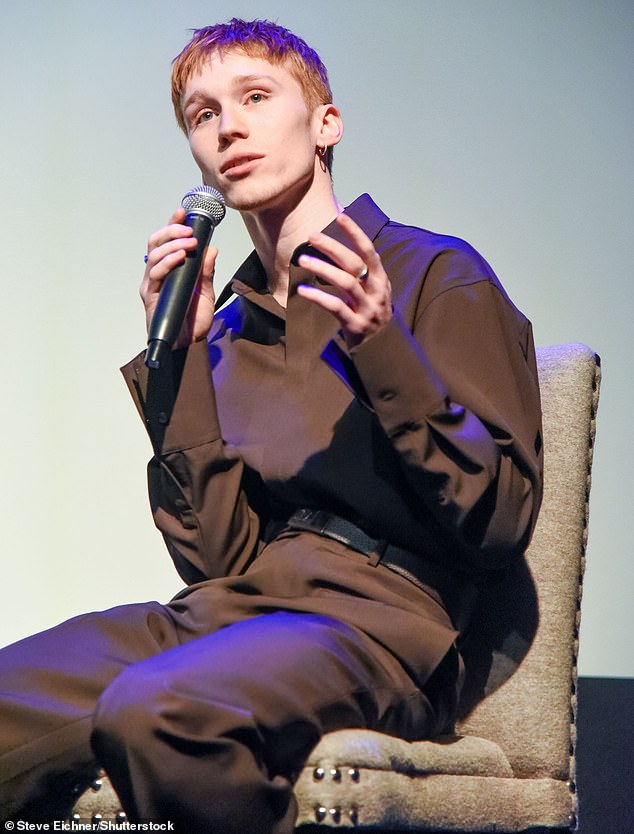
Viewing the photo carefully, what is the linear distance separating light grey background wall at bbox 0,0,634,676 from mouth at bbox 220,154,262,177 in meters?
0.77

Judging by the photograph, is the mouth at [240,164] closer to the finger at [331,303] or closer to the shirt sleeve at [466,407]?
the shirt sleeve at [466,407]

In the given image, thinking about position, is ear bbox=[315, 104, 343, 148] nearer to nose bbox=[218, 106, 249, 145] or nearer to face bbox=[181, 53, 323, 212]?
face bbox=[181, 53, 323, 212]

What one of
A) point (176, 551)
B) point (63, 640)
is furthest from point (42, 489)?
point (63, 640)

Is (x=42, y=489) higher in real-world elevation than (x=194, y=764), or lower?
higher

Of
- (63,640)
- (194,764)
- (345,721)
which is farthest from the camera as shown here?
(63,640)

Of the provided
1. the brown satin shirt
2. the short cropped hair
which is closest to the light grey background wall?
the short cropped hair

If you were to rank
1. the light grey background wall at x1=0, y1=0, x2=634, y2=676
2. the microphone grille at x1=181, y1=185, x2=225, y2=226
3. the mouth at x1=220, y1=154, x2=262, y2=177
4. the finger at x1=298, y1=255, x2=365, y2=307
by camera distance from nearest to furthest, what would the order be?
1. the finger at x1=298, y1=255, x2=365, y2=307
2. the microphone grille at x1=181, y1=185, x2=225, y2=226
3. the mouth at x1=220, y1=154, x2=262, y2=177
4. the light grey background wall at x1=0, y1=0, x2=634, y2=676

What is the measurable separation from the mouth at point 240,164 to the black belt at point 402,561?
494 mm

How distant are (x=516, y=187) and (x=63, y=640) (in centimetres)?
142

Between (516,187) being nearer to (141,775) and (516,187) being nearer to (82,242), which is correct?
(82,242)

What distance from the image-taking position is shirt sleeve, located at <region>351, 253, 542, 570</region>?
3.76 ft

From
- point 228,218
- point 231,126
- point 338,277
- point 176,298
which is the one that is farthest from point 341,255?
point 228,218

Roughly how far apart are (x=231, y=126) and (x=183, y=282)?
0.33 m

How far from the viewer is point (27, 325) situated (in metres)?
2.28
